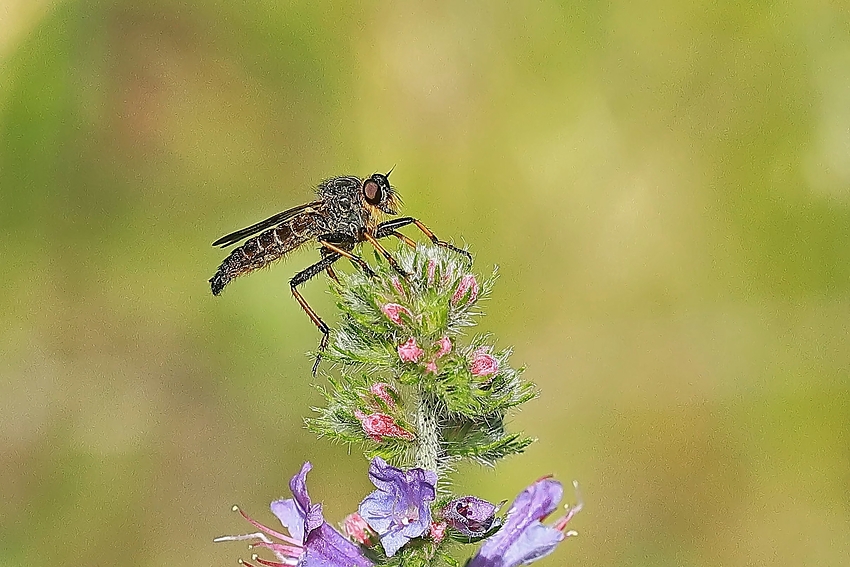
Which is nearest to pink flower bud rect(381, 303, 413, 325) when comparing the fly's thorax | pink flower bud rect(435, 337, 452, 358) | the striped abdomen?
pink flower bud rect(435, 337, 452, 358)

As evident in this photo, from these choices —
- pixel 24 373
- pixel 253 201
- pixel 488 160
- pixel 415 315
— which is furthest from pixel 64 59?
pixel 415 315

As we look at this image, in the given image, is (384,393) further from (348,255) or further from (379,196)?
(379,196)

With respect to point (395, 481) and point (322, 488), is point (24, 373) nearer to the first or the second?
point (322, 488)

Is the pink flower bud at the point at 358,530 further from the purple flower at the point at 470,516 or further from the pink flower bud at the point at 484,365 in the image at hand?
the pink flower bud at the point at 484,365

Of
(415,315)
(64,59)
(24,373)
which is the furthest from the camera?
(64,59)

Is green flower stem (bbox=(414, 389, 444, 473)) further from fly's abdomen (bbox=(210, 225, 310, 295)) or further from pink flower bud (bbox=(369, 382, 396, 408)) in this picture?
fly's abdomen (bbox=(210, 225, 310, 295))
